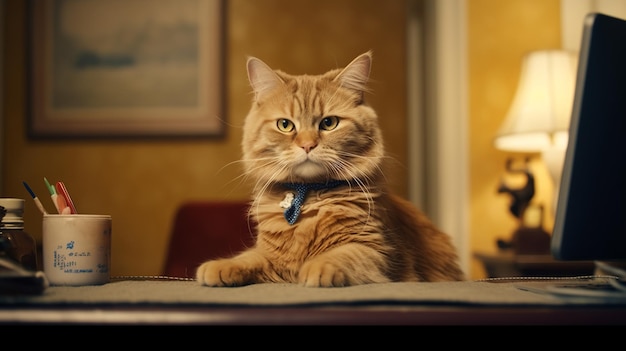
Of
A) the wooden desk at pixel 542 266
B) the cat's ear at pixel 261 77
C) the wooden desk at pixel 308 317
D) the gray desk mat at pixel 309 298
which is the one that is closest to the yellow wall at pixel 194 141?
the wooden desk at pixel 542 266

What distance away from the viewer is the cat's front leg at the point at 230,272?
0.81 meters

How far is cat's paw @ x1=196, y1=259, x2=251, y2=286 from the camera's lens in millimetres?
809

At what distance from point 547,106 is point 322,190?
134 centimetres

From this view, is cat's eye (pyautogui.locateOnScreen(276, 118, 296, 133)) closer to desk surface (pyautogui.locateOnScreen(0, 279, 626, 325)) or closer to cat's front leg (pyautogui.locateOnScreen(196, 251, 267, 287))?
cat's front leg (pyautogui.locateOnScreen(196, 251, 267, 287))

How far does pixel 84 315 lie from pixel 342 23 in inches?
111

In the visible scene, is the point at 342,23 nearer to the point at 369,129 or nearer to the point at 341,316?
the point at 369,129

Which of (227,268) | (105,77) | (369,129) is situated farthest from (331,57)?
(227,268)

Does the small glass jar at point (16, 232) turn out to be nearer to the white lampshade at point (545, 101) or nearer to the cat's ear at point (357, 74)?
the cat's ear at point (357, 74)

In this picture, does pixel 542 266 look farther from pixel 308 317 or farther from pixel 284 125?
pixel 308 317

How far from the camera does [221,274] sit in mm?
815

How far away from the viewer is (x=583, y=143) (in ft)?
2.05

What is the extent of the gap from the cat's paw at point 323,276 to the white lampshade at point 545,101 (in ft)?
4.67

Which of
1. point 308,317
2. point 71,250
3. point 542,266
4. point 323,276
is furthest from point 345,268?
point 542,266

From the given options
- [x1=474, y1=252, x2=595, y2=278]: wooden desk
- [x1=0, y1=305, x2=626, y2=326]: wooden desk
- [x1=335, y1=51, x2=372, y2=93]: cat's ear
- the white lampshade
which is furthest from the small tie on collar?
the white lampshade
